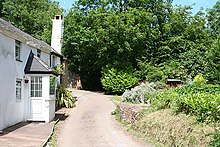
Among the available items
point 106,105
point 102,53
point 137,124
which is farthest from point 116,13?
point 137,124

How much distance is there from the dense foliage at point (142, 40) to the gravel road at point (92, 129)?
1059 cm


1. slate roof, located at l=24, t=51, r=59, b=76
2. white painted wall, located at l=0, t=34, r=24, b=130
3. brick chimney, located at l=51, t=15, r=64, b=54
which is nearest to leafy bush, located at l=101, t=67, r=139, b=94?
brick chimney, located at l=51, t=15, r=64, b=54

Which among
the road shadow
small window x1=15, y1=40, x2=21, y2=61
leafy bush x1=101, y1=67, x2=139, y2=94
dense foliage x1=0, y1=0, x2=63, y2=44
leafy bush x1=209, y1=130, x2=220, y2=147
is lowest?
the road shadow

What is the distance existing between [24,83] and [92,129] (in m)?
5.35

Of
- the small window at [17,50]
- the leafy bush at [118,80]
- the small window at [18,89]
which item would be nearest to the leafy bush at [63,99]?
the small window at [18,89]

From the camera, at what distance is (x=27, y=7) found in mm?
47719

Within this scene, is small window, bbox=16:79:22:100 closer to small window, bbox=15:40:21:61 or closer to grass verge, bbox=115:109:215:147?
small window, bbox=15:40:21:61

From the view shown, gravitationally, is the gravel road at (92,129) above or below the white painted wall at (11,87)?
below

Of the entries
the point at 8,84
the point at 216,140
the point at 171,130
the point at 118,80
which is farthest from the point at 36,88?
the point at 118,80

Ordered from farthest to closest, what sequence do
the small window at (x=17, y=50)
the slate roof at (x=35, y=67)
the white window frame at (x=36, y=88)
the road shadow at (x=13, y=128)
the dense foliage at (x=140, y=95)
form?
the dense foliage at (x=140, y=95) → the white window frame at (x=36, y=88) → the slate roof at (x=35, y=67) → the small window at (x=17, y=50) → the road shadow at (x=13, y=128)

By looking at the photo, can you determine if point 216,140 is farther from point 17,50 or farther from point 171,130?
point 17,50

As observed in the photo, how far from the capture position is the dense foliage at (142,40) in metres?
35.4

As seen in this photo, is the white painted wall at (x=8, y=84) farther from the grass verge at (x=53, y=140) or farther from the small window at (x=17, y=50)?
the grass verge at (x=53, y=140)

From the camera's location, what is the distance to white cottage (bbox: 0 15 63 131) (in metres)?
17.1
